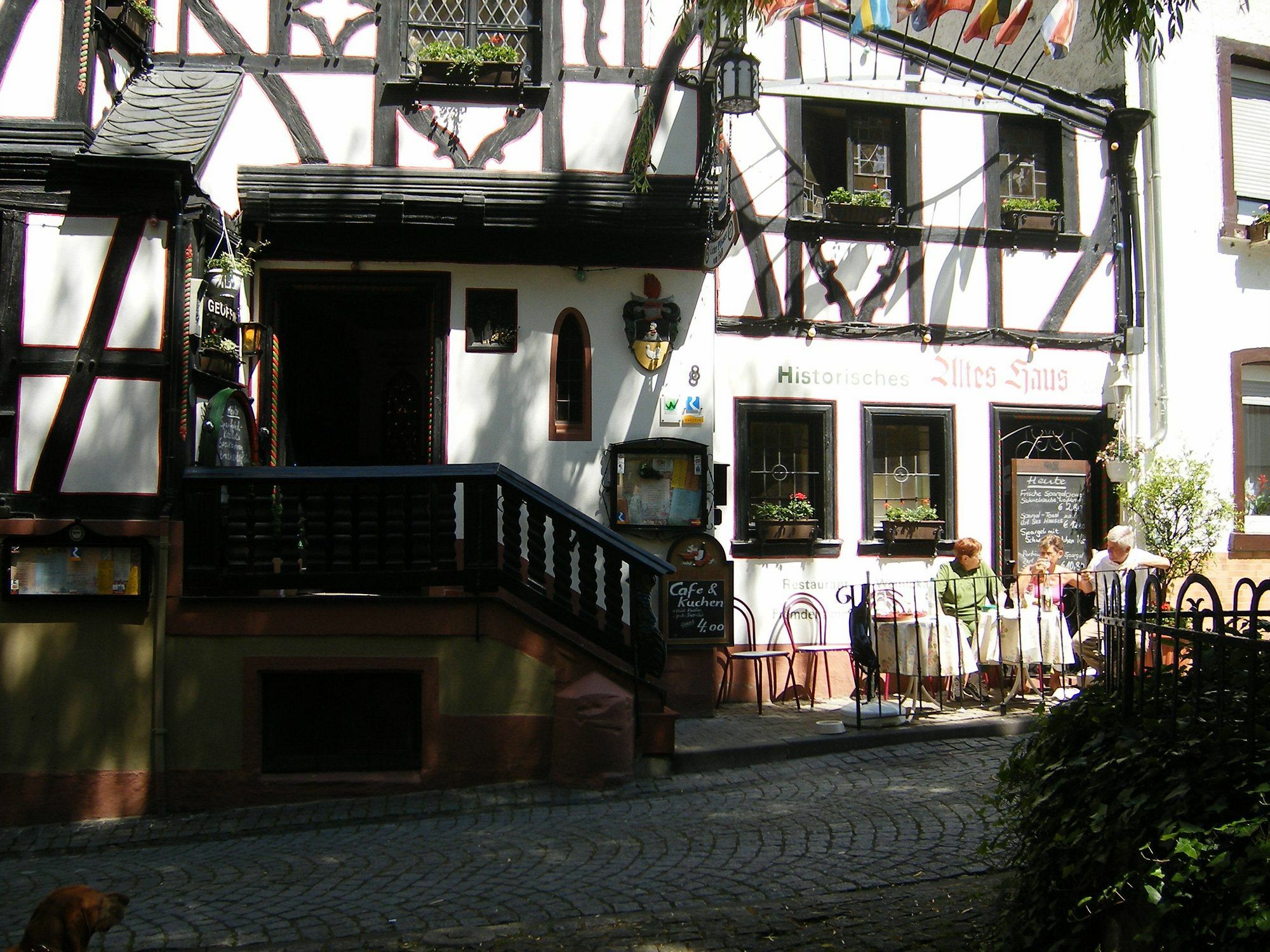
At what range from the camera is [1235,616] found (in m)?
3.65

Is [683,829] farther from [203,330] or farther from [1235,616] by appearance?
[203,330]

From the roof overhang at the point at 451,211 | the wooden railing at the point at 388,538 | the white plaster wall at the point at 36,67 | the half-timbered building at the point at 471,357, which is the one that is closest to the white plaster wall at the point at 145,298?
the half-timbered building at the point at 471,357

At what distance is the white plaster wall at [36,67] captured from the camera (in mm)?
7406

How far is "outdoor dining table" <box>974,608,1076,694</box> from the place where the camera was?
30.0 ft

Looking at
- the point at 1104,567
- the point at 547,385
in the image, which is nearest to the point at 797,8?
the point at 547,385

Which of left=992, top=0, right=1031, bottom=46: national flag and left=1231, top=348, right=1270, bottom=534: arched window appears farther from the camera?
left=1231, top=348, right=1270, bottom=534: arched window

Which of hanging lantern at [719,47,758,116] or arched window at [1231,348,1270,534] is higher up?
hanging lantern at [719,47,758,116]

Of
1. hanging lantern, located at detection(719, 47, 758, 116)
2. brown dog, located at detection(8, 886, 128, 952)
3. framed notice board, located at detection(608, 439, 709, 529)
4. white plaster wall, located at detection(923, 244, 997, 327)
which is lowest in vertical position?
brown dog, located at detection(8, 886, 128, 952)

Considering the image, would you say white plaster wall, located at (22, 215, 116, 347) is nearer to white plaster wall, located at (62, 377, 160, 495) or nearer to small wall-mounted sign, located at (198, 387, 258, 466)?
white plaster wall, located at (62, 377, 160, 495)

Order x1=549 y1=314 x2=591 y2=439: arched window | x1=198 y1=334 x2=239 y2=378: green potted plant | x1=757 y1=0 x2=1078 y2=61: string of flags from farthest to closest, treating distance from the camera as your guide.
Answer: x1=549 y1=314 x2=591 y2=439: arched window → x1=757 y1=0 x2=1078 y2=61: string of flags → x1=198 y1=334 x2=239 y2=378: green potted plant

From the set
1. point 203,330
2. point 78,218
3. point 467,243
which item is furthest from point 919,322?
point 78,218

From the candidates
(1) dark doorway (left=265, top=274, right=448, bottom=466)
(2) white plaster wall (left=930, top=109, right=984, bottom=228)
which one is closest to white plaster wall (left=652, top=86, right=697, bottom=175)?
(1) dark doorway (left=265, top=274, right=448, bottom=466)

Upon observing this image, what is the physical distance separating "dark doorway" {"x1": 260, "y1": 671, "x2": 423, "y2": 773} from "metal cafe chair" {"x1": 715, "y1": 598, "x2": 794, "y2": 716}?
3065 millimetres

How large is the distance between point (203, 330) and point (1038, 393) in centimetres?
775
